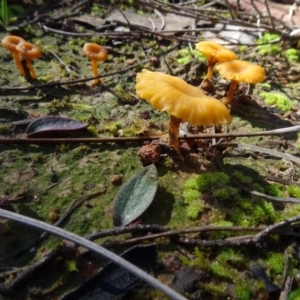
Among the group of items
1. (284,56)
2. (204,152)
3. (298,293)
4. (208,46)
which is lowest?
(298,293)

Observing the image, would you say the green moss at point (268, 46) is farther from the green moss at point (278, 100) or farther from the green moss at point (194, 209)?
the green moss at point (194, 209)

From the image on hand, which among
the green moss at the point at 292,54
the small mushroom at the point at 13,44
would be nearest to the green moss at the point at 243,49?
the green moss at the point at 292,54

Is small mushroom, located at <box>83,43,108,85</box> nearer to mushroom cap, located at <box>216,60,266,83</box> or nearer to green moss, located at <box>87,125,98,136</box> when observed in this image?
green moss, located at <box>87,125,98,136</box>

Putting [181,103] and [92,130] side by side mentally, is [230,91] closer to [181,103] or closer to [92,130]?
[181,103]

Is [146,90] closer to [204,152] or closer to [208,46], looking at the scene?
[204,152]

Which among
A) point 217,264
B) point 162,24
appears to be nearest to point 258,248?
point 217,264

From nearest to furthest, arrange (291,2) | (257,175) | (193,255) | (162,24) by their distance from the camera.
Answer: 1. (193,255)
2. (257,175)
3. (162,24)
4. (291,2)
